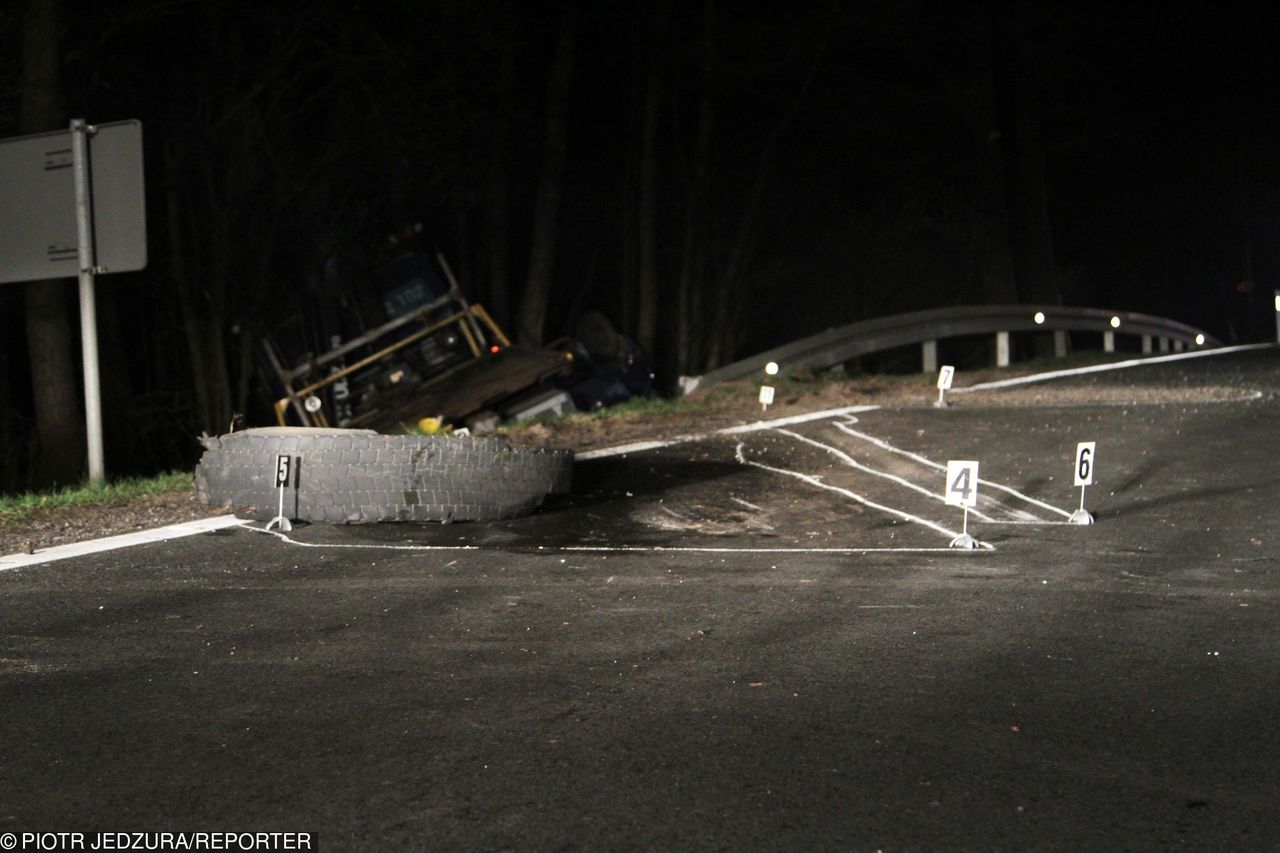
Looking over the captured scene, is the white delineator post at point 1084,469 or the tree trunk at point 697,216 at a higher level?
the tree trunk at point 697,216

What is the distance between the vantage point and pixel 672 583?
8008 mm

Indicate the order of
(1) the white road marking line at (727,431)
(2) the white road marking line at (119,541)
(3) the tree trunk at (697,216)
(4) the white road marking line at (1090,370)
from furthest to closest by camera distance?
(3) the tree trunk at (697,216), (4) the white road marking line at (1090,370), (1) the white road marking line at (727,431), (2) the white road marking line at (119,541)

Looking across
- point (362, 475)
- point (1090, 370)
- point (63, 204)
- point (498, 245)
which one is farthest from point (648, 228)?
point (362, 475)

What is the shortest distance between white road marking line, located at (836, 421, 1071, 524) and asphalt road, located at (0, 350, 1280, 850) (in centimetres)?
12

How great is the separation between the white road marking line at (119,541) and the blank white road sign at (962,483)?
4.78 m

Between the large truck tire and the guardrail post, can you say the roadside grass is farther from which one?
the guardrail post

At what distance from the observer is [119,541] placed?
944 centimetres

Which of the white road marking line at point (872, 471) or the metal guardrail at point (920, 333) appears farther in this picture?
the metal guardrail at point (920, 333)

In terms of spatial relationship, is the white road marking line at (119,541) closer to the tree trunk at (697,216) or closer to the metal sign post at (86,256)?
the metal sign post at (86,256)

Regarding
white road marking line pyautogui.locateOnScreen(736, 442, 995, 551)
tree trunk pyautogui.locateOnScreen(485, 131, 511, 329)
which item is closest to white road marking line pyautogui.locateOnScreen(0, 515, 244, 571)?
white road marking line pyautogui.locateOnScreen(736, 442, 995, 551)

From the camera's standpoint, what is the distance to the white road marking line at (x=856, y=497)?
988 centimetres

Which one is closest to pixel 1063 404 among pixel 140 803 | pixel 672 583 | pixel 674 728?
pixel 672 583

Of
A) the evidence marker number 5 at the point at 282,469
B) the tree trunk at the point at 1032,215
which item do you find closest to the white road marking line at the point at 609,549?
the evidence marker number 5 at the point at 282,469

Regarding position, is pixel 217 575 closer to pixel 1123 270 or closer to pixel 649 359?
pixel 649 359
